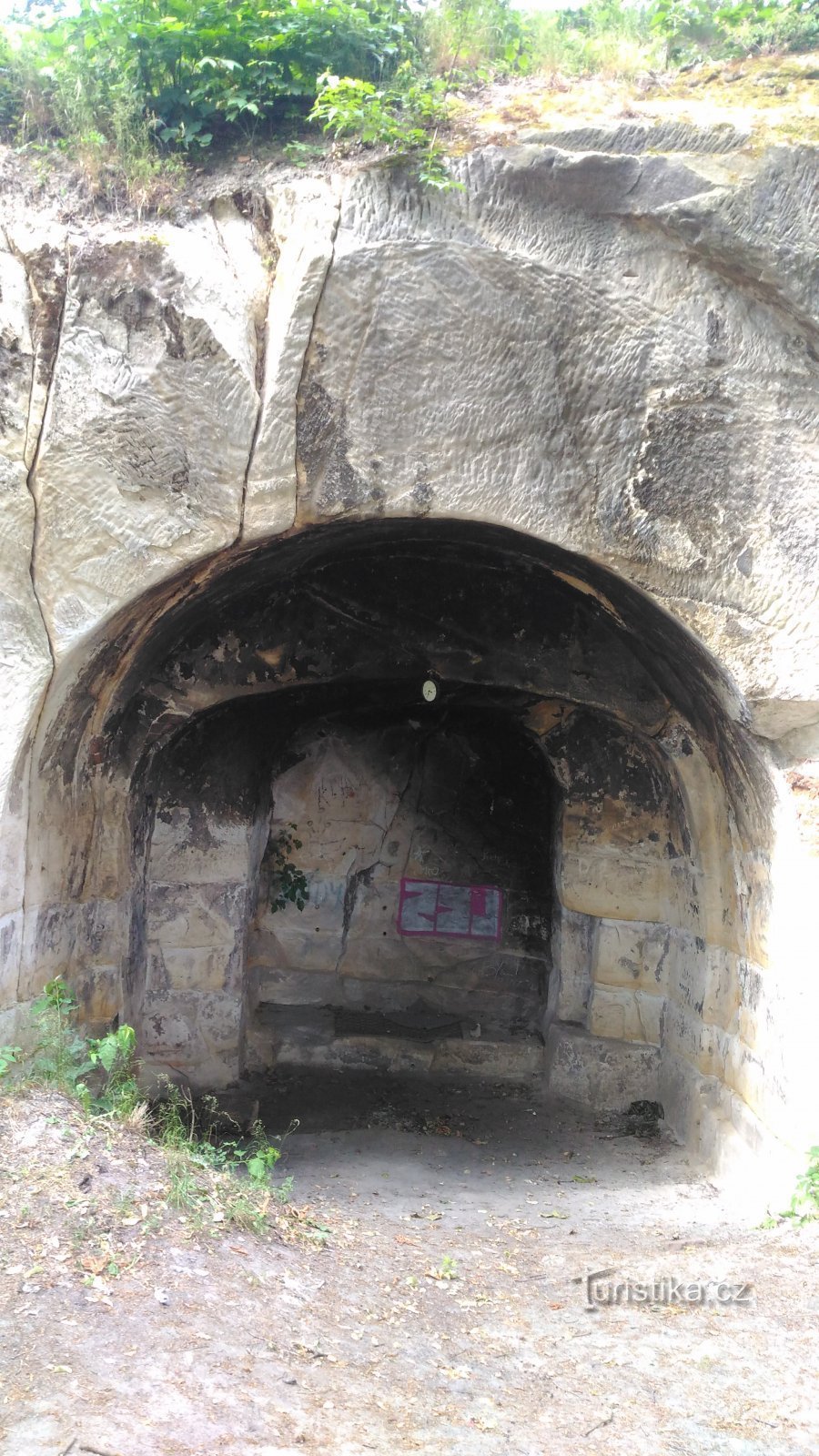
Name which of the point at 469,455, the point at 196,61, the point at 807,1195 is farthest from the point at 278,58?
the point at 807,1195

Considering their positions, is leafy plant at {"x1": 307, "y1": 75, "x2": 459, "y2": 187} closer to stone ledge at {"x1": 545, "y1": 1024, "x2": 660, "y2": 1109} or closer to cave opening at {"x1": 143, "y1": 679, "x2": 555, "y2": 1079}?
cave opening at {"x1": 143, "y1": 679, "x2": 555, "y2": 1079}

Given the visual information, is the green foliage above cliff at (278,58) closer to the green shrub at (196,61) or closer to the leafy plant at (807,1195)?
the green shrub at (196,61)

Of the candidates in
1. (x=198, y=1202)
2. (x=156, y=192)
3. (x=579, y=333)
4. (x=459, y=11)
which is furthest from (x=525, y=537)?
(x=198, y=1202)

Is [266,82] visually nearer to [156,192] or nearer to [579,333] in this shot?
[156,192]

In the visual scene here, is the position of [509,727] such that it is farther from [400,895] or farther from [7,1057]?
[7,1057]

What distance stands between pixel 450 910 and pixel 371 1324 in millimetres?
4637

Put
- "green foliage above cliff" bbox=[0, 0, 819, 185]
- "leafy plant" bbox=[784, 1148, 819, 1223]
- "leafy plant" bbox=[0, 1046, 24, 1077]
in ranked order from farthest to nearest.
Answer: "green foliage above cliff" bbox=[0, 0, 819, 185] < "leafy plant" bbox=[0, 1046, 24, 1077] < "leafy plant" bbox=[784, 1148, 819, 1223]

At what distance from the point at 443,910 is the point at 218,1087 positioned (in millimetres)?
2151

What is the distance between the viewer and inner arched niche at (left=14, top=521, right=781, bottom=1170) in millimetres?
4367

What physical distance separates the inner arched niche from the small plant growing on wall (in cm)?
53

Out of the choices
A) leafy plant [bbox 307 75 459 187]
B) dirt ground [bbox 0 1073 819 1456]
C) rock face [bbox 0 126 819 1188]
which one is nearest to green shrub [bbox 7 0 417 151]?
leafy plant [bbox 307 75 459 187]

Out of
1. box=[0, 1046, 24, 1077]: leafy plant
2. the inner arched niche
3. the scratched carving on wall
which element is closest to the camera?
box=[0, 1046, 24, 1077]: leafy plant

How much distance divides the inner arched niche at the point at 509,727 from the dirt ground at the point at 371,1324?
0.98m

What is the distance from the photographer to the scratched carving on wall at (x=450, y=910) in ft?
24.2
